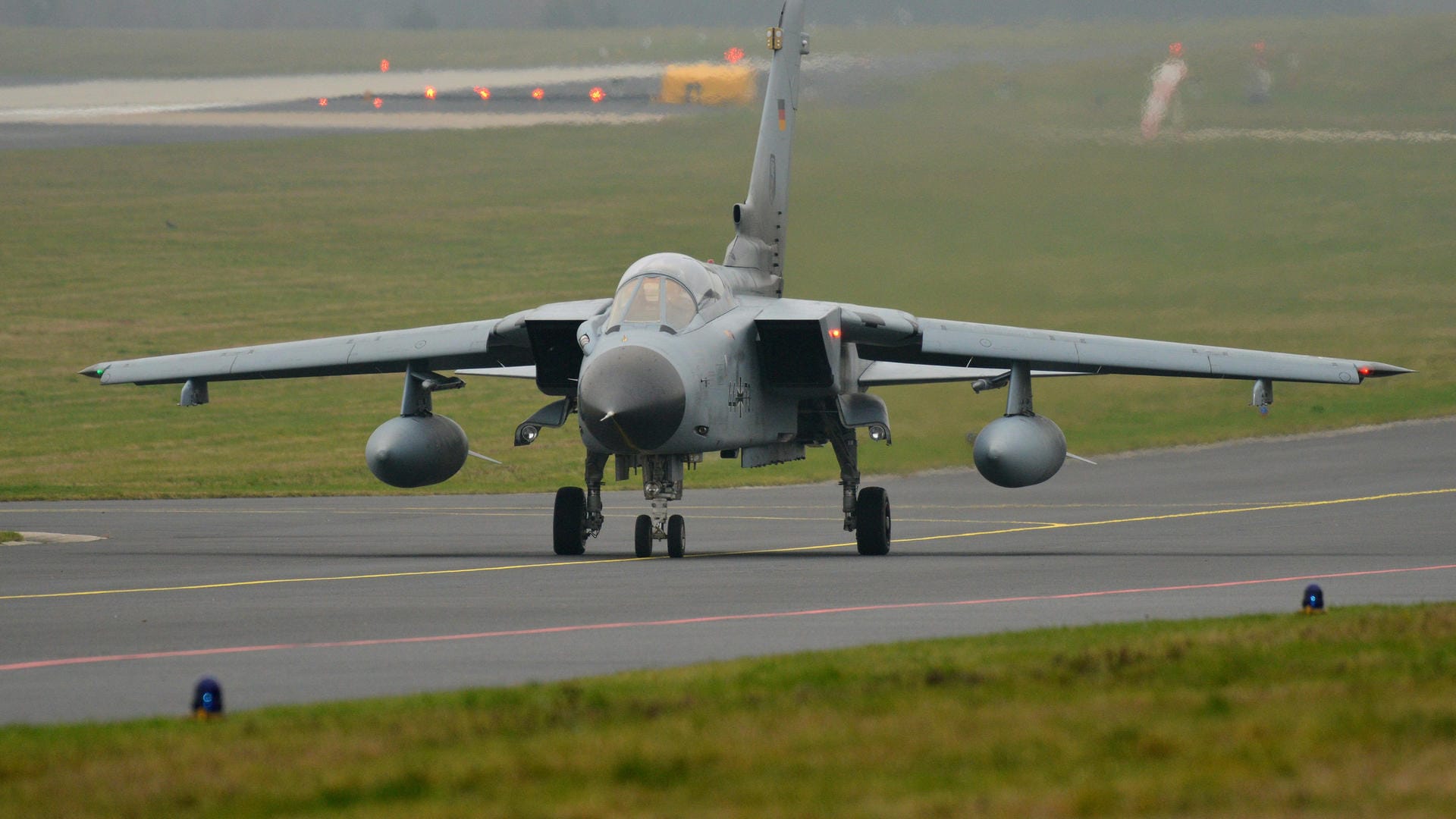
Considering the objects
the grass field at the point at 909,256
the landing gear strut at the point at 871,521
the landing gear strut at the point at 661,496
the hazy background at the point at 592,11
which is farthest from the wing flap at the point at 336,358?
the hazy background at the point at 592,11

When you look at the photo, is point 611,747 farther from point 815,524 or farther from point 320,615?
point 815,524

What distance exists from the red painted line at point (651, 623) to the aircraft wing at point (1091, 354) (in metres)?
5.29

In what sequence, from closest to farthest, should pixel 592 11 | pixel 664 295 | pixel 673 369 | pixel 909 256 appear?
pixel 673 369 → pixel 664 295 → pixel 909 256 → pixel 592 11

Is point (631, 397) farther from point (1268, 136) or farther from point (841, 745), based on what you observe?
point (1268, 136)

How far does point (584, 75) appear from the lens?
5584 centimetres

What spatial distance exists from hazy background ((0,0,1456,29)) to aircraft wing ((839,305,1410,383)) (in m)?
28.5

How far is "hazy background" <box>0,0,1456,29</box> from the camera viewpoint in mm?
52781

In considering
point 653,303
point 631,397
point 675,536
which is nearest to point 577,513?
point 675,536

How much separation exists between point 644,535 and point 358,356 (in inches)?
188

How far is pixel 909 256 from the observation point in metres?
43.4

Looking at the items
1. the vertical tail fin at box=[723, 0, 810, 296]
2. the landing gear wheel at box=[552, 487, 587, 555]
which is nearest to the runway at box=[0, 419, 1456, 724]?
the landing gear wheel at box=[552, 487, 587, 555]

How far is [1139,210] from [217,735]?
140ft

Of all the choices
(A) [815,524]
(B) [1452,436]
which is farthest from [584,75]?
(A) [815,524]

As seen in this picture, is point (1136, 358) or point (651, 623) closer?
point (651, 623)
